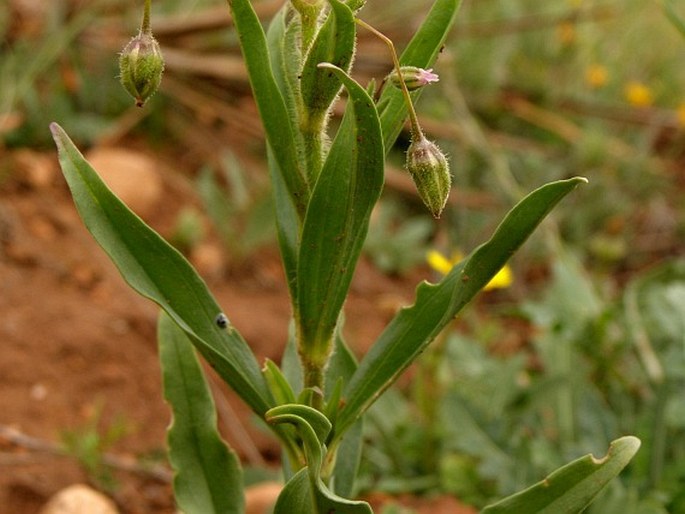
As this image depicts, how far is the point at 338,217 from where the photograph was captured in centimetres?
123

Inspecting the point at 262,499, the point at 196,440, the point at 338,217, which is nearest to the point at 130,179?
the point at 262,499

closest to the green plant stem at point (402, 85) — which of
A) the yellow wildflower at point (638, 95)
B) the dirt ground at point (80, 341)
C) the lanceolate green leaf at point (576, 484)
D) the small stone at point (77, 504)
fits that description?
the lanceolate green leaf at point (576, 484)

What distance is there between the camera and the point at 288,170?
1.30m

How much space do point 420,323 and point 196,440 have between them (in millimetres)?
422

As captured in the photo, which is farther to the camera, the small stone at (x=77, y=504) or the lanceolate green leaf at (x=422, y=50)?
the small stone at (x=77, y=504)

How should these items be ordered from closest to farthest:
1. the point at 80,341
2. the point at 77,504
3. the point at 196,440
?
the point at 196,440
the point at 77,504
the point at 80,341

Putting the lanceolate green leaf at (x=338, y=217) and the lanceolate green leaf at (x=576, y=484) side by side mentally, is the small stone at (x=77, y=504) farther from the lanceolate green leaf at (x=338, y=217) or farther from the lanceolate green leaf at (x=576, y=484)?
the lanceolate green leaf at (x=576, y=484)

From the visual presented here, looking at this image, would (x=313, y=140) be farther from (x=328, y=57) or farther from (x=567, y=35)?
(x=567, y=35)

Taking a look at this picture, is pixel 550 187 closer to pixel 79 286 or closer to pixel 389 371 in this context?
pixel 389 371

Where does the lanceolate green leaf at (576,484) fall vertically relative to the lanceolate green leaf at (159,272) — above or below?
below

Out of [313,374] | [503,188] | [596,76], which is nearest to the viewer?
[313,374]

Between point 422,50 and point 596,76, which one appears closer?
point 422,50

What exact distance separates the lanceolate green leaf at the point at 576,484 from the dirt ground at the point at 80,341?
1184mm

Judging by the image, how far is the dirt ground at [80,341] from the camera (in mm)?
2244
